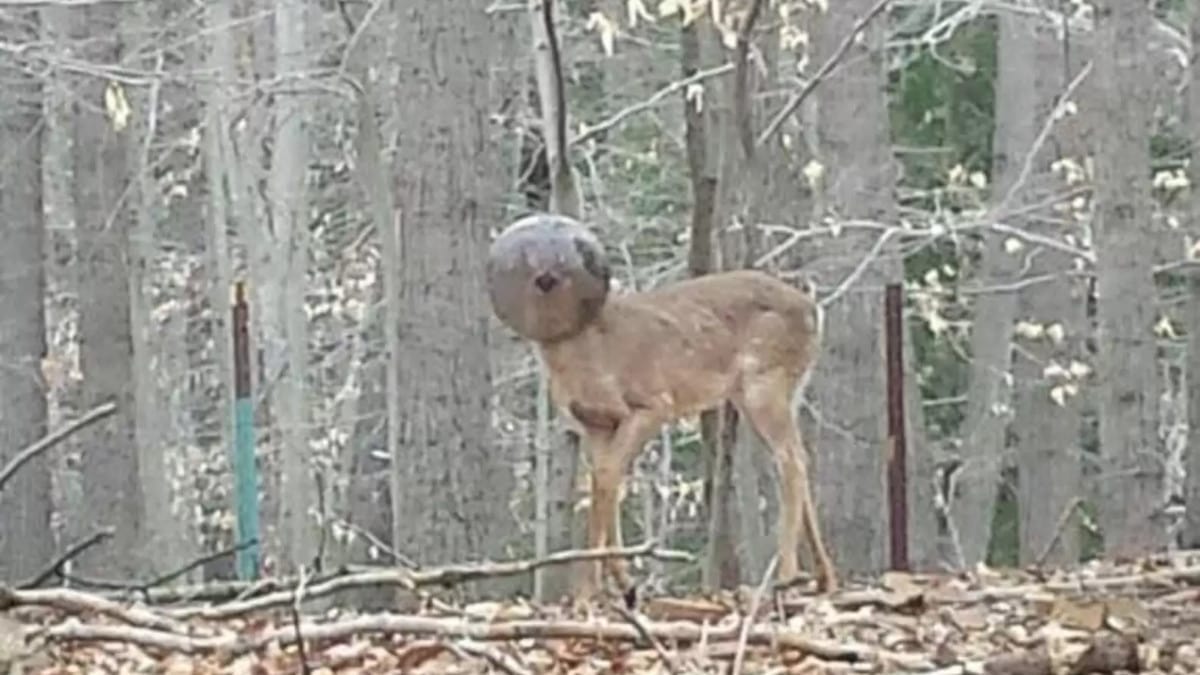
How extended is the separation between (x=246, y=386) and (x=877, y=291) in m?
4.68

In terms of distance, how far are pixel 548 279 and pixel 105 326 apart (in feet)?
34.7

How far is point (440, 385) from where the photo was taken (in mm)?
8344

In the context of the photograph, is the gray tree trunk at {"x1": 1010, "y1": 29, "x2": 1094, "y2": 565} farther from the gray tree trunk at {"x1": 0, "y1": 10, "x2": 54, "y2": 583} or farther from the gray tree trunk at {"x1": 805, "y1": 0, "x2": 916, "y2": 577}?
the gray tree trunk at {"x1": 0, "y1": 10, "x2": 54, "y2": 583}

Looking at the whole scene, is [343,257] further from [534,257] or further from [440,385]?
[534,257]

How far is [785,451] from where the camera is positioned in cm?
575

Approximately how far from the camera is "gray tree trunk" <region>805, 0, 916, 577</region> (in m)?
10.6

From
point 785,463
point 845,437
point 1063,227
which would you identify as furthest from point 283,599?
point 1063,227

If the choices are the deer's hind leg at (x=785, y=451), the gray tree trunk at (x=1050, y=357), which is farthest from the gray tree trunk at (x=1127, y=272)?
the deer's hind leg at (x=785, y=451)

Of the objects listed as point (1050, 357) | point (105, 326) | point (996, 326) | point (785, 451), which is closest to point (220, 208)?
point (105, 326)

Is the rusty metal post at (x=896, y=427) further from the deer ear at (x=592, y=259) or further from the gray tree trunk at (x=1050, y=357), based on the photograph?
the gray tree trunk at (x=1050, y=357)

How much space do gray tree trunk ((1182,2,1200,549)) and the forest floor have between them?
3.10 meters

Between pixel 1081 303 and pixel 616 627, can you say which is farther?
pixel 1081 303

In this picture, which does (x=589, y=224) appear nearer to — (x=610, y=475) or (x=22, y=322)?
(x=610, y=475)

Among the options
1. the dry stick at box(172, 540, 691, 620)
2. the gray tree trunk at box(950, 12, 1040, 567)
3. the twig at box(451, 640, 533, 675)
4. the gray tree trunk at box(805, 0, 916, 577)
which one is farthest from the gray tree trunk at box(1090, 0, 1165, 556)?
the gray tree trunk at box(950, 12, 1040, 567)
